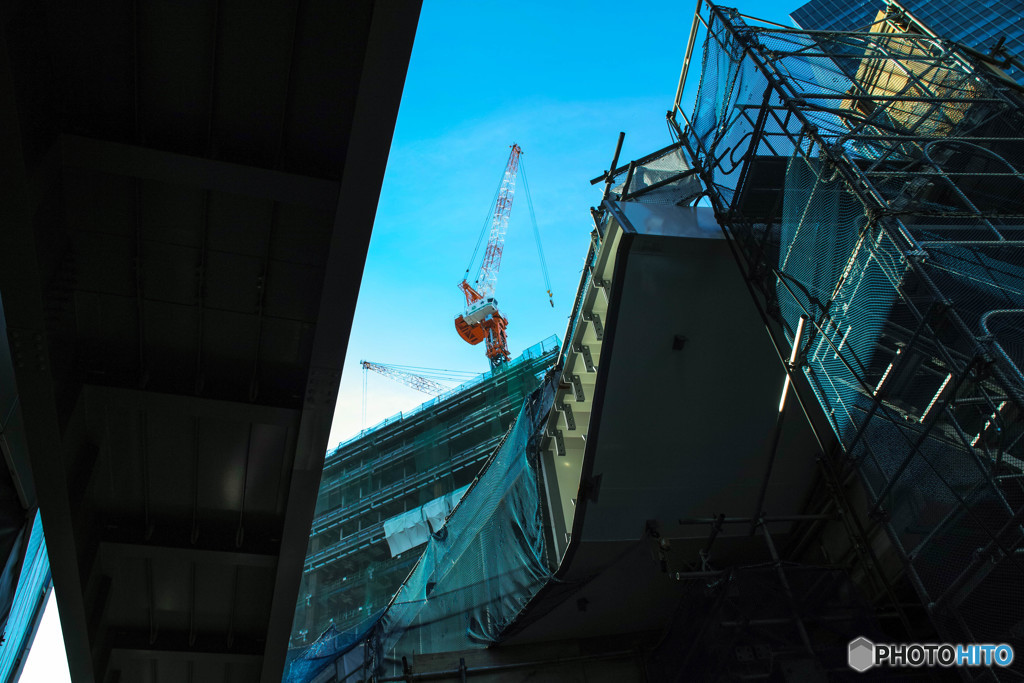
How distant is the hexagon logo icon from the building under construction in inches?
966

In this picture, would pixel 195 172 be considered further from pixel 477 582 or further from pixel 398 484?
pixel 398 484

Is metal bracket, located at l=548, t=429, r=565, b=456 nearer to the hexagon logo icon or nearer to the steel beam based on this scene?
the hexagon logo icon

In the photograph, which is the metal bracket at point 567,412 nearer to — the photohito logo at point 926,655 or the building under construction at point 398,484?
the photohito logo at point 926,655

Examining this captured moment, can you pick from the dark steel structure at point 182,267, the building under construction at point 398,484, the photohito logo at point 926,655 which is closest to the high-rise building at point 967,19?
the building under construction at point 398,484

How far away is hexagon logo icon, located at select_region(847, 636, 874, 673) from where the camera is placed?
8.51m

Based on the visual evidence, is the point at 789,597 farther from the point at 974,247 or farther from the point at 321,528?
the point at 321,528

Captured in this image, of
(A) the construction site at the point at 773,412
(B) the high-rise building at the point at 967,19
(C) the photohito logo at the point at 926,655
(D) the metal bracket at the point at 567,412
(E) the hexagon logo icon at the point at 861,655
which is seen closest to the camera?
(C) the photohito logo at the point at 926,655

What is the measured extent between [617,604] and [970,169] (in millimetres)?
8935

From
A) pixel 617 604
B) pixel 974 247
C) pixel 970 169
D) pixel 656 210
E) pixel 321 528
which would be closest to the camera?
pixel 974 247

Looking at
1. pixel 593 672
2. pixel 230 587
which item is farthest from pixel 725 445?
pixel 230 587

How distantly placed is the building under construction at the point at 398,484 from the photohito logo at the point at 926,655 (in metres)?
24.6

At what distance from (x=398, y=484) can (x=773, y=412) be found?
88.8 feet

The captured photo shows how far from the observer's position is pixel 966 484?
21.8 feet

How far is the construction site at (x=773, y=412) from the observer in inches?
272
